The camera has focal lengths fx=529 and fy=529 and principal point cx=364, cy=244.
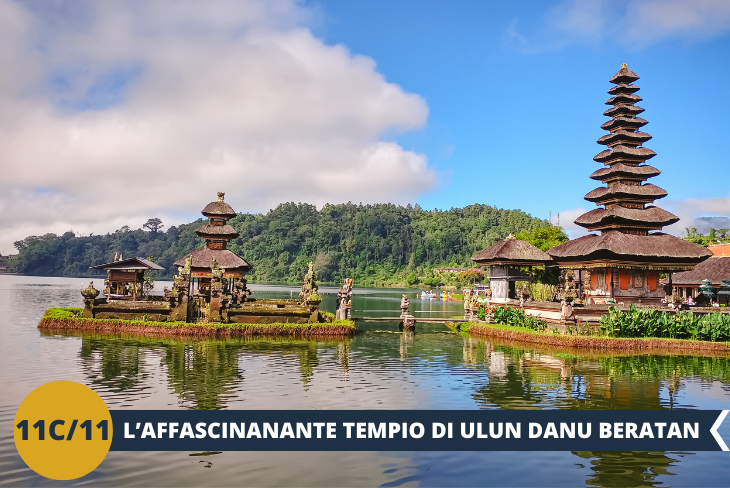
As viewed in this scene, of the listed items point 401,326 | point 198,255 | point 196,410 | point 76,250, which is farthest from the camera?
point 76,250

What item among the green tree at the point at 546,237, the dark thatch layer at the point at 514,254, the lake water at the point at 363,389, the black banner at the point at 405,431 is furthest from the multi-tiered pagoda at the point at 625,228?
the black banner at the point at 405,431

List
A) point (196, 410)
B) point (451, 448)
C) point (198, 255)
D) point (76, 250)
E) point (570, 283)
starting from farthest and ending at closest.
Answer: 1. point (76, 250)
2. point (198, 255)
3. point (570, 283)
4. point (196, 410)
5. point (451, 448)

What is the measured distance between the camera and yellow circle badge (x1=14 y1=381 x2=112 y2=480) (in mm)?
9398

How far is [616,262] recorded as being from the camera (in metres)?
33.0

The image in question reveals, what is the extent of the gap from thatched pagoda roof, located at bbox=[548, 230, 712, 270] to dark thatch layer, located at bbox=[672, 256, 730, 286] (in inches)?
593

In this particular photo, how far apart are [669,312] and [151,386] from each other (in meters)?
25.7

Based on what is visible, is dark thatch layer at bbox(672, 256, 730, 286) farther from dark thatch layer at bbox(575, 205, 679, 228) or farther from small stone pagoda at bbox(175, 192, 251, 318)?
small stone pagoda at bbox(175, 192, 251, 318)

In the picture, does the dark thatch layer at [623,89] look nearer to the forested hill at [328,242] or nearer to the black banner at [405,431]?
the black banner at [405,431]

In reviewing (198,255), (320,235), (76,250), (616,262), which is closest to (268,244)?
(320,235)

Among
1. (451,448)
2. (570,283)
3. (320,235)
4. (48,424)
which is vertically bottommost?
(451,448)

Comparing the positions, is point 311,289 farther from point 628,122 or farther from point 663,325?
point 628,122

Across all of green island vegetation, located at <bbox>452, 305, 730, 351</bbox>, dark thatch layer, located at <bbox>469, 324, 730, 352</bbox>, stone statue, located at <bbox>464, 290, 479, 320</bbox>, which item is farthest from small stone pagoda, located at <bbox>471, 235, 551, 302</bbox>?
dark thatch layer, located at <bbox>469, 324, 730, 352</bbox>

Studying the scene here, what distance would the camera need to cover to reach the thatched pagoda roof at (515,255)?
118 feet

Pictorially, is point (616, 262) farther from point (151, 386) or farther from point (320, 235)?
point (320, 235)
